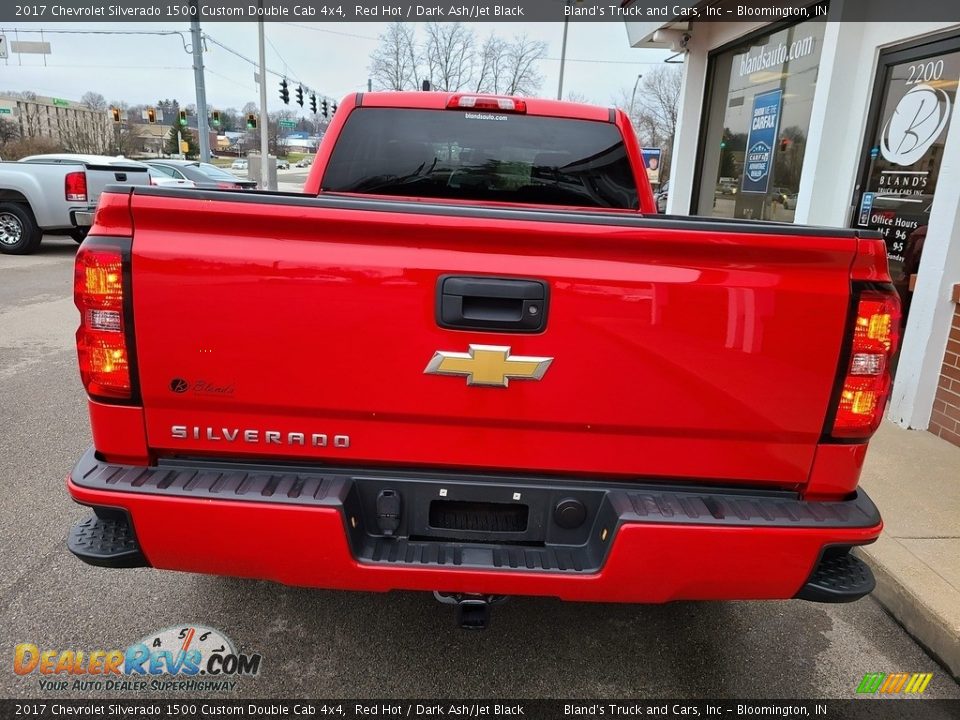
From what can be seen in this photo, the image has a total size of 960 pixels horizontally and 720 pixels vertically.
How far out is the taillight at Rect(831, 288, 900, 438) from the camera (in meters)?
1.88

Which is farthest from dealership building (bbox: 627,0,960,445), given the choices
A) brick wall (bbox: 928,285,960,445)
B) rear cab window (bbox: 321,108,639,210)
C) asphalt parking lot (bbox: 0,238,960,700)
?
rear cab window (bbox: 321,108,639,210)

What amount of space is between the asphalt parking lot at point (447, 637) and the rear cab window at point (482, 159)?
2.08 meters

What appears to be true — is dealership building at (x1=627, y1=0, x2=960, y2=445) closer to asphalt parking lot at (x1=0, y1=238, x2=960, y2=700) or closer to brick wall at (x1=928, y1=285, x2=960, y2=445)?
brick wall at (x1=928, y1=285, x2=960, y2=445)

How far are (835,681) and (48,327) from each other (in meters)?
8.18

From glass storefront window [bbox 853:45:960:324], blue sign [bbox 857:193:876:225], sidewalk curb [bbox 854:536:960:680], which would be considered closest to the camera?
sidewalk curb [bbox 854:536:960:680]

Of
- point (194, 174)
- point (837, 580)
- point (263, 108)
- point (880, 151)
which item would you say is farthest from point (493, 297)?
point (263, 108)

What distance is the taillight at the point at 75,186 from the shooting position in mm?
11800

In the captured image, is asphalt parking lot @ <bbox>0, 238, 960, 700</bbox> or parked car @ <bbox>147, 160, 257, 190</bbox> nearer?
asphalt parking lot @ <bbox>0, 238, 960, 700</bbox>

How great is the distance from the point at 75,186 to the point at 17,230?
1674mm

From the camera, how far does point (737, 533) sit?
6.20ft

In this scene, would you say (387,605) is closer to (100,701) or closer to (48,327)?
(100,701)

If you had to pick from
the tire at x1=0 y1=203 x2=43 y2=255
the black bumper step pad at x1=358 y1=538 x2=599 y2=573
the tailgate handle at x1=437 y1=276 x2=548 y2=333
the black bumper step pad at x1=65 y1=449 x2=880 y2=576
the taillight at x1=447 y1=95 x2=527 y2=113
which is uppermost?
the taillight at x1=447 y1=95 x2=527 y2=113

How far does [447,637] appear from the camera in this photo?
265 centimetres

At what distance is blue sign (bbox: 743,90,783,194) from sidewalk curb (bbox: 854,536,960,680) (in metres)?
5.69
